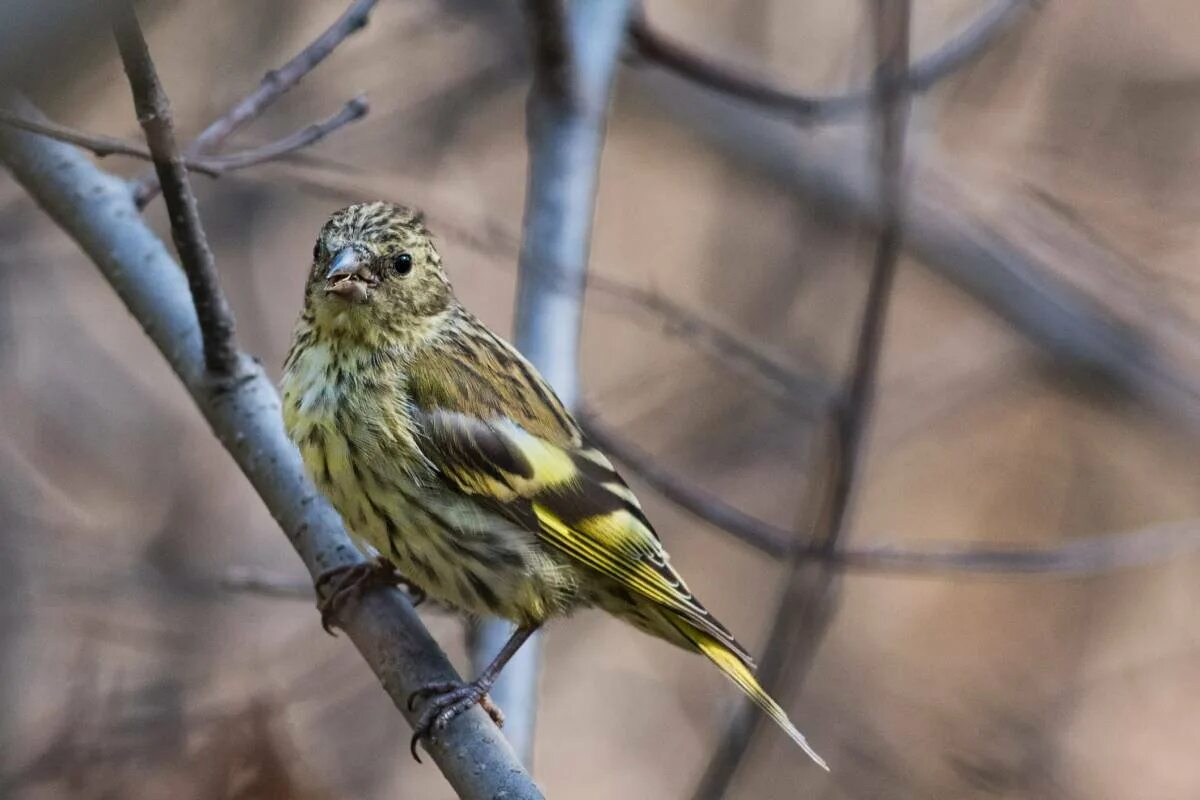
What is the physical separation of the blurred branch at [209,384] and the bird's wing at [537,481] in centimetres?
35

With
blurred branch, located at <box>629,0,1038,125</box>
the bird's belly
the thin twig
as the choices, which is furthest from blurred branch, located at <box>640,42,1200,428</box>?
the thin twig

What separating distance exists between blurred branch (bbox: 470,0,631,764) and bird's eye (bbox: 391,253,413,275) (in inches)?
17.9

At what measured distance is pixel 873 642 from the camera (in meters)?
8.91

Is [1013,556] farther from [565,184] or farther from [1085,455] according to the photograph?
[1085,455]

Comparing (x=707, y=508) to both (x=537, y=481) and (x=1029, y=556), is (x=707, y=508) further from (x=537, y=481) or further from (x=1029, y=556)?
(x=1029, y=556)

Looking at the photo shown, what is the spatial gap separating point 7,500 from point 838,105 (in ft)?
11.9

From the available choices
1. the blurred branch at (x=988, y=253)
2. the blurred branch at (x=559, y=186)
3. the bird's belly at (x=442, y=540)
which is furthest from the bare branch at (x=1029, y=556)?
the blurred branch at (x=988, y=253)

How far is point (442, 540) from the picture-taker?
11.8 feet

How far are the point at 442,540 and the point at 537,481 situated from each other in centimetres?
30

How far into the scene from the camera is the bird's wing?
12.0 ft

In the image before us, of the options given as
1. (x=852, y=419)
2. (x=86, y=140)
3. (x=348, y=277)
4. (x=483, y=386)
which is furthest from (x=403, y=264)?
(x=852, y=419)

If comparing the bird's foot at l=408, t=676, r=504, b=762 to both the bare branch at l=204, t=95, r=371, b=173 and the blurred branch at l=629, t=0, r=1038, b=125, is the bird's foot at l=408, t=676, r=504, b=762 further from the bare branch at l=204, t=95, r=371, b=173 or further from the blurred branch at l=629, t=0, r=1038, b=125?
the blurred branch at l=629, t=0, r=1038, b=125

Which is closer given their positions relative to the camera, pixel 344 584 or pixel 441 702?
pixel 441 702

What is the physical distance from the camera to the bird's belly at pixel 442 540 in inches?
137
